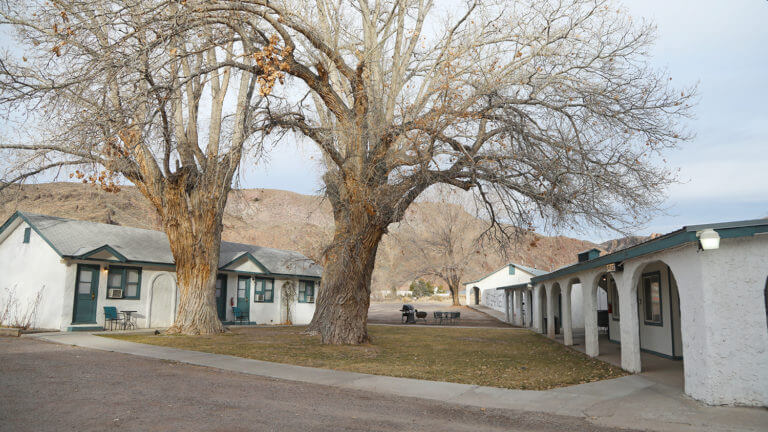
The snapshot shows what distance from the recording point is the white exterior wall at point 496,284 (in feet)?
170

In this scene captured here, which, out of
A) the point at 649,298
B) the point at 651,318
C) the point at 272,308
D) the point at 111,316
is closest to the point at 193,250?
the point at 111,316

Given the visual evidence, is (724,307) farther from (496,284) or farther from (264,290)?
(496,284)

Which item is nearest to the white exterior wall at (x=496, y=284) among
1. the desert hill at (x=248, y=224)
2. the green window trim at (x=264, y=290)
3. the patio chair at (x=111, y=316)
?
the desert hill at (x=248, y=224)

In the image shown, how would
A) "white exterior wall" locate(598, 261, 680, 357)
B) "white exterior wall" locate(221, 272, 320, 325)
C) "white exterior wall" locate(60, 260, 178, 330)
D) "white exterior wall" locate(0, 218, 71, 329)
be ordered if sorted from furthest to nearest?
"white exterior wall" locate(221, 272, 320, 325)
"white exterior wall" locate(0, 218, 71, 329)
"white exterior wall" locate(60, 260, 178, 330)
"white exterior wall" locate(598, 261, 680, 357)

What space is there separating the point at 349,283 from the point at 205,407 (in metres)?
8.40

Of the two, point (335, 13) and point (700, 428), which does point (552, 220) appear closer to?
point (700, 428)

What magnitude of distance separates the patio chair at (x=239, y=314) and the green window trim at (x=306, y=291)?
451cm

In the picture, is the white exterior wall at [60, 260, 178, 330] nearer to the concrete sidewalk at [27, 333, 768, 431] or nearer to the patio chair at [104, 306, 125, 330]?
the patio chair at [104, 306, 125, 330]

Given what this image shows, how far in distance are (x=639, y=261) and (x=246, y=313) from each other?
2153 cm

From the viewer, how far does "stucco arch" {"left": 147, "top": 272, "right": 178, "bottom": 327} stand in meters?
22.3

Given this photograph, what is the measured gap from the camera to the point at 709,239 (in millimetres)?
7027

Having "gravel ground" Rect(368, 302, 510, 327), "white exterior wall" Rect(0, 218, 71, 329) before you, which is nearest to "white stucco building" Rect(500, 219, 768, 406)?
"white exterior wall" Rect(0, 218, 71, 329)

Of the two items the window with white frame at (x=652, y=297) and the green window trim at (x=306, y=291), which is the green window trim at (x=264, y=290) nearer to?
the green window trim at (x=306, y=291)

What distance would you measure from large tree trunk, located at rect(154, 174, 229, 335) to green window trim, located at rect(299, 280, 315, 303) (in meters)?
11.3
